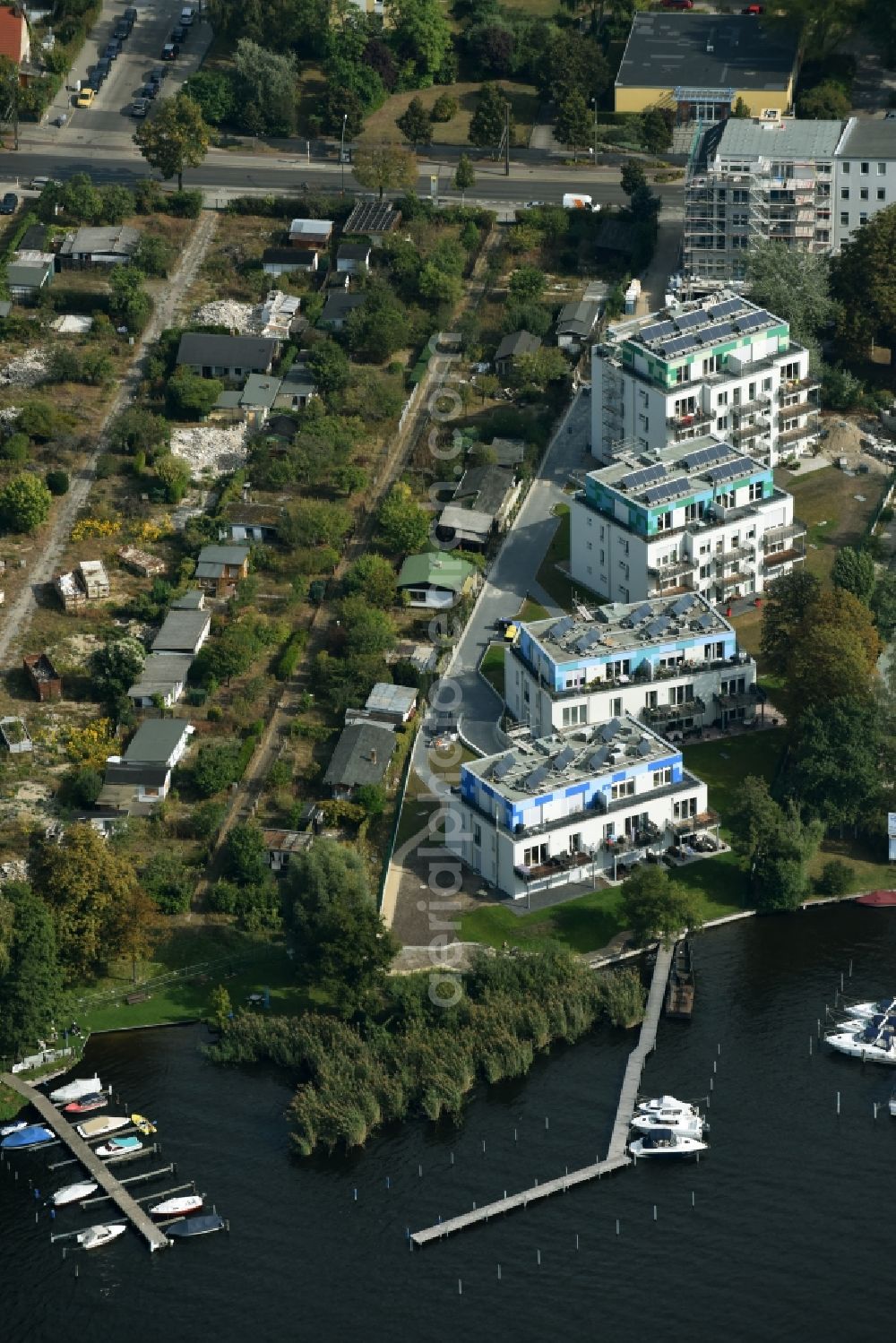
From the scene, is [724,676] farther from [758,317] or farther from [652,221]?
[652,221]

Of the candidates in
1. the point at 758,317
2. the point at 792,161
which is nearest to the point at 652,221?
the point at 792,161

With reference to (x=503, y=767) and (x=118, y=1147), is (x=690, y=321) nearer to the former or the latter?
(x=503, y=767)

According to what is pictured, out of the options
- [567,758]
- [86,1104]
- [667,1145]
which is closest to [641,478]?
[567,758]

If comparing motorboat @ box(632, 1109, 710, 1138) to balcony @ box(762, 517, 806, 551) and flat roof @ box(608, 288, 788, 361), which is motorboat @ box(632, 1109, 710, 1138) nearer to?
balcony @ box(762, 517, 806, 551)

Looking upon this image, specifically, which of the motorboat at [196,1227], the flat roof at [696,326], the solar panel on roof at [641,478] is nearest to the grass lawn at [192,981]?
the motorboat at [196,1227]

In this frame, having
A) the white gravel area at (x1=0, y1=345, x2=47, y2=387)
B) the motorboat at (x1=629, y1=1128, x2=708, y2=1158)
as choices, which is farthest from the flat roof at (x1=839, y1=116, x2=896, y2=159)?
the motorboat at (x1=629, y1=1128, x2=708, y2=1158)

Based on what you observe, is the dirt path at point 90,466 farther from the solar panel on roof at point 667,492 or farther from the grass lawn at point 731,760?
the grass lawn at point 731,760

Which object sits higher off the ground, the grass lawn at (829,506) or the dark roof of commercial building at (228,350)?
the dark roof of commercial building at (228,350)
